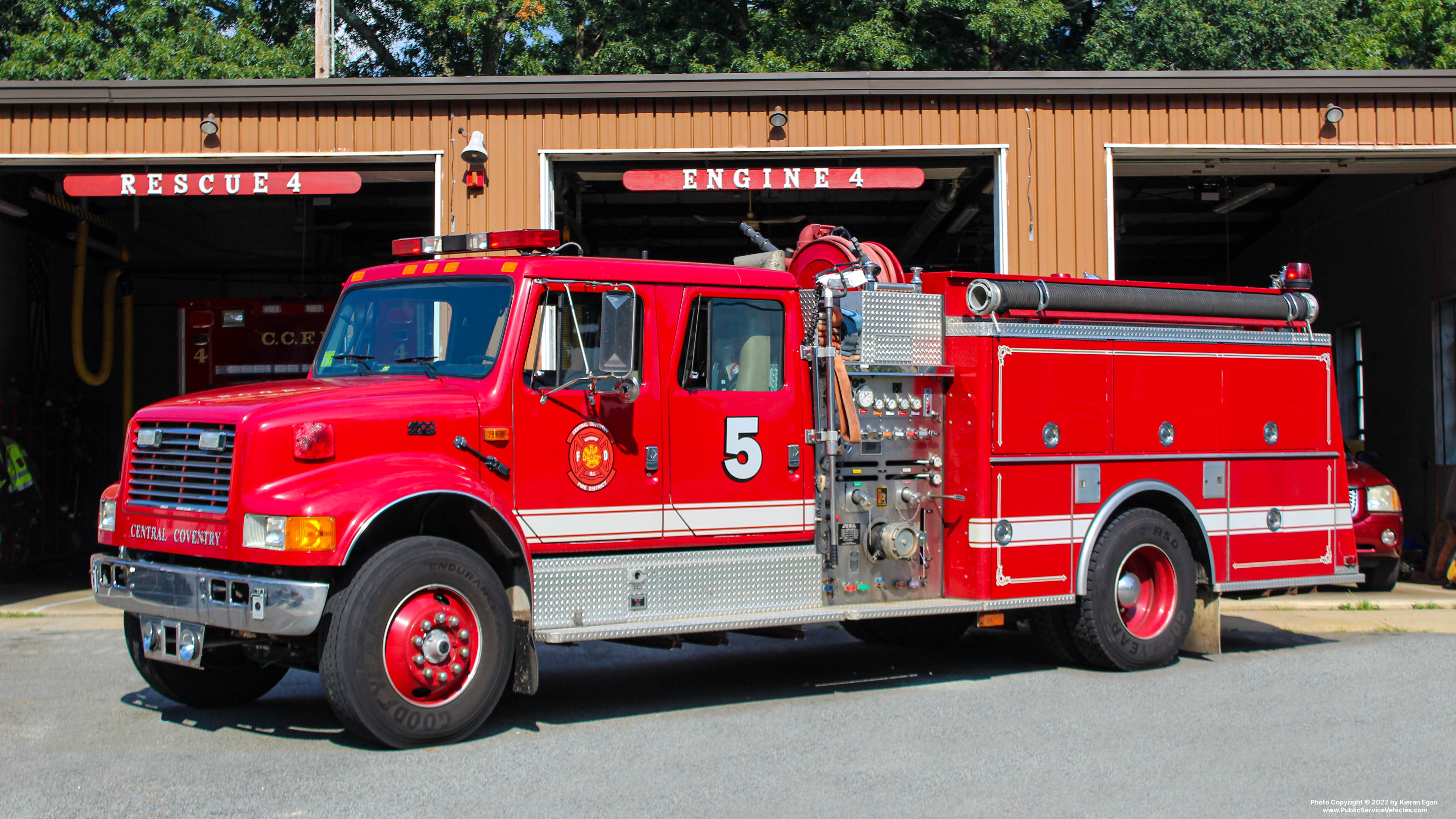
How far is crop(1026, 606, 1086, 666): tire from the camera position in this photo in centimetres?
878

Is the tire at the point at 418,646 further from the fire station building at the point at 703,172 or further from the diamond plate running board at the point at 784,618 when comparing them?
the fire station building at the point at 703,172

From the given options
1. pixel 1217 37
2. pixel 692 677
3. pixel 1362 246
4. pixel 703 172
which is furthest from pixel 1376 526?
pixel 1217 37

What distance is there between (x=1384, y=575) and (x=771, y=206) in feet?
28.3

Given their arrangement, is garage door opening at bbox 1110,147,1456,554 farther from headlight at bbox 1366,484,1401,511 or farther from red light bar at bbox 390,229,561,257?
red light bar at bbox 390,229,561,257

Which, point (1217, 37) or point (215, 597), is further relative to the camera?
point (1217, 37)

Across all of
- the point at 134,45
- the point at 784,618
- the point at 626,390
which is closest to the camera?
the point at 626,390

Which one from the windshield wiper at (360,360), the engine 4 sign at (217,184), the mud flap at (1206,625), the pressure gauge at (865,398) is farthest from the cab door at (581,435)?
the engine 4 sign at (217,184)

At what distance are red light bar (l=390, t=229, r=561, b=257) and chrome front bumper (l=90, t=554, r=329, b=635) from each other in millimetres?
2099

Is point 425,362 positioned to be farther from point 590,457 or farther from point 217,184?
point 217,184

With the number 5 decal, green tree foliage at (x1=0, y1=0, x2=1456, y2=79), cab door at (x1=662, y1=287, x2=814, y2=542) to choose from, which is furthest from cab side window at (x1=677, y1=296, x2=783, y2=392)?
green tree foliage at (x1=0, y1=0, x2=1456, y2=79)

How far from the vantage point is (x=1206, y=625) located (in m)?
9.37

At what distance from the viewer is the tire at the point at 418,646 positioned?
6016 mm

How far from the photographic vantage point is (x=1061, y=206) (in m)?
12.8

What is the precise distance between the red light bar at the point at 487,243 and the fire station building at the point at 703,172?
4.55m
